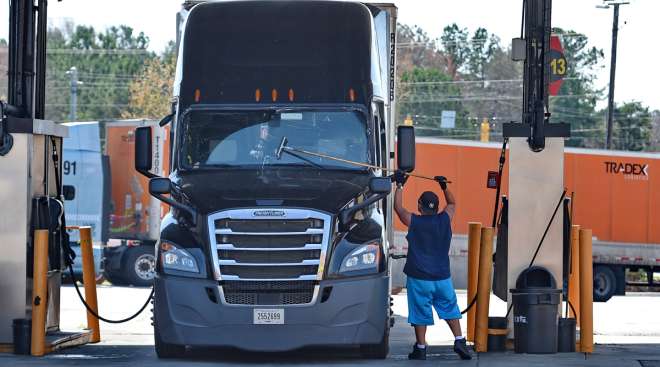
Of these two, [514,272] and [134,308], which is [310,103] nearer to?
[514,272]

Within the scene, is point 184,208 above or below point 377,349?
above

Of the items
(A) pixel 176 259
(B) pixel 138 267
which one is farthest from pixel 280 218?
(B) pixel 138 267

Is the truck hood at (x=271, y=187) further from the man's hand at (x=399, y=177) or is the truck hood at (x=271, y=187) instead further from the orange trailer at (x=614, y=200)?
the orange trailer at (x=614, y=200)

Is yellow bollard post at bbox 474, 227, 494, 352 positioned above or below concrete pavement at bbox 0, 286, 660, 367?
above

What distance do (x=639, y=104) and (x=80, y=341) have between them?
71.3 meters

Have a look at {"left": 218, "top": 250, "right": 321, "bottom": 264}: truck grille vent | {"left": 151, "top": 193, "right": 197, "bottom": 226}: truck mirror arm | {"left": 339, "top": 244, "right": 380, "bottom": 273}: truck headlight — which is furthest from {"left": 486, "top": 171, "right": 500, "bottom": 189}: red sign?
{"left": 151, "top": 193, "right": 197, "bottom": 226}: truck mirror arm

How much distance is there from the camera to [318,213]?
13938mm

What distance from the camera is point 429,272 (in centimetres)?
1478

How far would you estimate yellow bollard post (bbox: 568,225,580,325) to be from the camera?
15.6 meters

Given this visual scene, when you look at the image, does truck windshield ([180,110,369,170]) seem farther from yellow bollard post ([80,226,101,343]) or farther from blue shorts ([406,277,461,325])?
yellow bollard post ([80,226,101,343])

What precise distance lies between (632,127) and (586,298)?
69777 mm

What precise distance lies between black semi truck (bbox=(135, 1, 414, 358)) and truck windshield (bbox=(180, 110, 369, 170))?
0.01 m

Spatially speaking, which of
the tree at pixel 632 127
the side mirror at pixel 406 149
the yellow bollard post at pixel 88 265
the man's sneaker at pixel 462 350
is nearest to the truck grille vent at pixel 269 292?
the side mirror at pixel 406 149

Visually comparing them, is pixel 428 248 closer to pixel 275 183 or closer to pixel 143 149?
pixel 275 183
